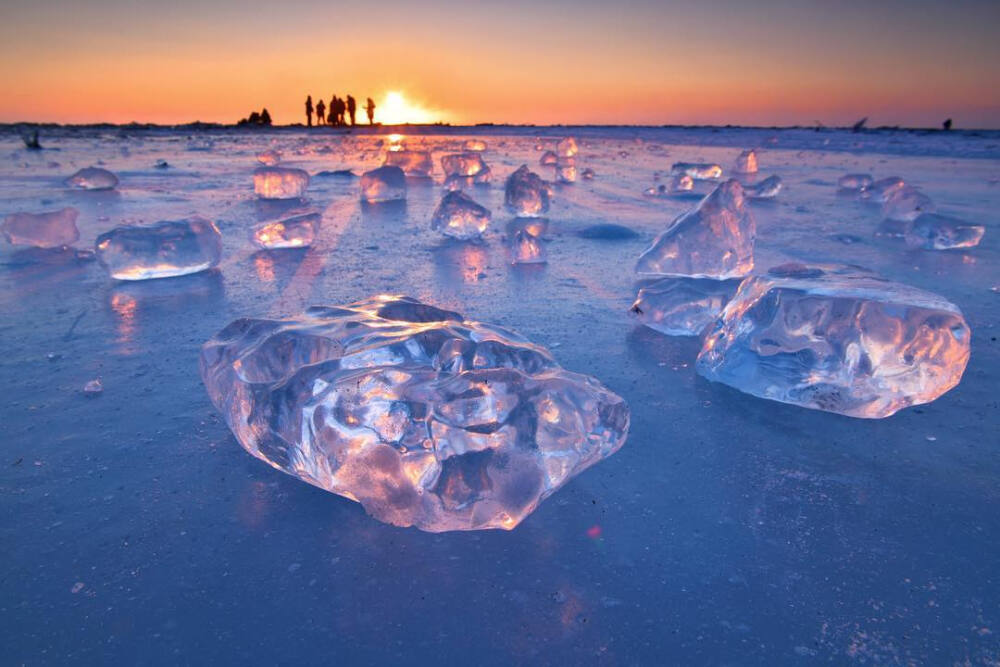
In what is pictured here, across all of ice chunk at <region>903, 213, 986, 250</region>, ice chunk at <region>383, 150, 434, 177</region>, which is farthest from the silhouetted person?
ice chunk at <region>903, 213, 986, 250</region>

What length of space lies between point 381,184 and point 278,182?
1.09m

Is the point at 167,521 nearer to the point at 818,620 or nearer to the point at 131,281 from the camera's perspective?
the point at 818,620

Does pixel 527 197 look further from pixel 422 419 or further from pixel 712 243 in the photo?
pixel 422 419

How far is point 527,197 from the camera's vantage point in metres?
4.96

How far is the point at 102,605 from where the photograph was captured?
1010mm

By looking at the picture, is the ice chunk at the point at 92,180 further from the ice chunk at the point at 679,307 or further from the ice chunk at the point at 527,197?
the ice chunk at the point at 679,307

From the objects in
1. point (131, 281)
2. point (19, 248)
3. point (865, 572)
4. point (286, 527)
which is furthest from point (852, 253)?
point (19, 248)

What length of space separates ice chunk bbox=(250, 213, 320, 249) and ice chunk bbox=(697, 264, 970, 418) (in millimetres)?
2903

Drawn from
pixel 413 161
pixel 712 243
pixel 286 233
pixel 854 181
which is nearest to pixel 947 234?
pixel 712 243

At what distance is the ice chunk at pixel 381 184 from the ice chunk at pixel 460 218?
6.78 ft

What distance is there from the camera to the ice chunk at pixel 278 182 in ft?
19.1

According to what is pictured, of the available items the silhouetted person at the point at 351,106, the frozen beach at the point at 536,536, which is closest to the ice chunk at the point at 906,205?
the frozen beach at the point at 536,536

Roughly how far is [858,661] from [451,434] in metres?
0.82

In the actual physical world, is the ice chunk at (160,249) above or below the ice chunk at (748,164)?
below
